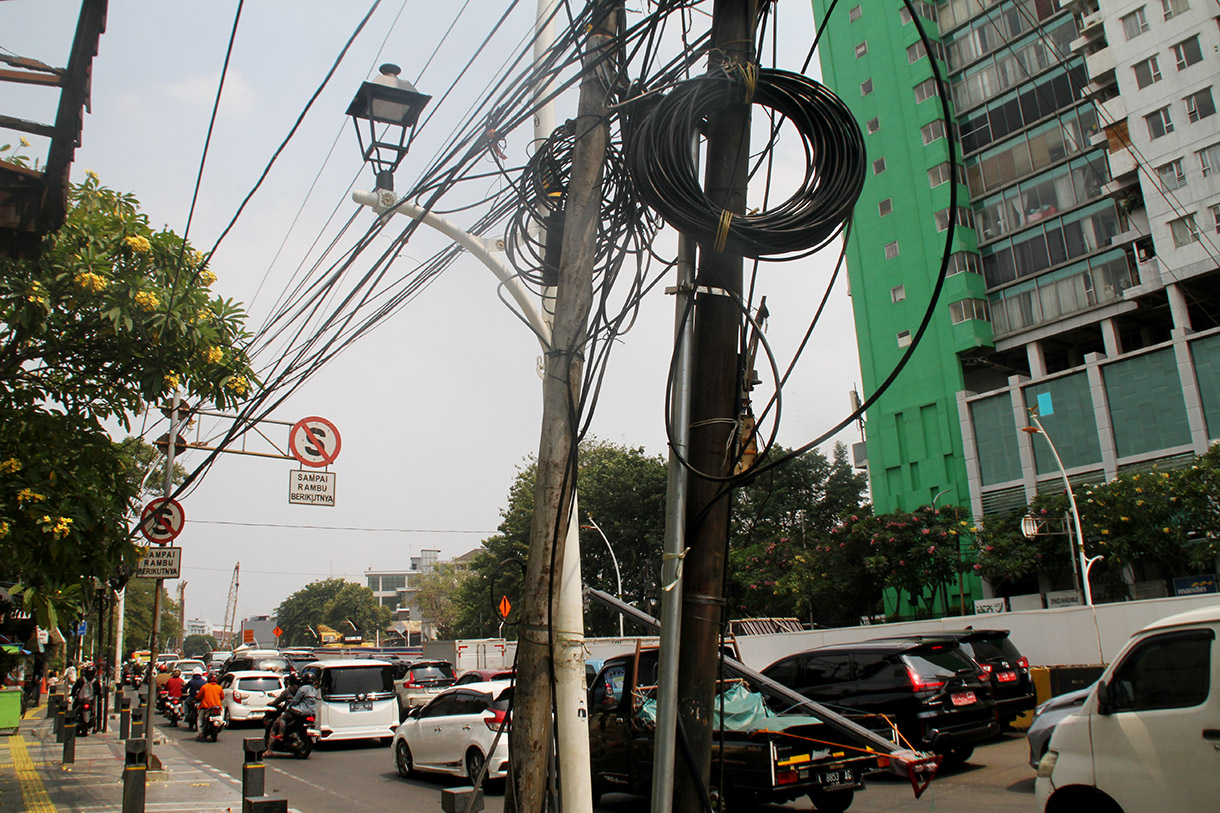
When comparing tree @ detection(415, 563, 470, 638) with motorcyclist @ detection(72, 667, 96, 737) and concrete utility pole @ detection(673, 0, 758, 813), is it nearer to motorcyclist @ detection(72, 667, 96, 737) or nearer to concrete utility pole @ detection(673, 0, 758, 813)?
motorcyclist @ detection(72, 667, 96, 737)

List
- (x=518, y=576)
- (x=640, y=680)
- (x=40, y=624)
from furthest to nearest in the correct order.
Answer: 1. (x=518, y=576)
2. (x=640, y=680)
3. (x=40, y=624)

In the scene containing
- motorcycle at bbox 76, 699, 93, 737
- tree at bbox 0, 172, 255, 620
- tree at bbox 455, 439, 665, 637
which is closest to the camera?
tree at bbox 0, 172, 255, 620

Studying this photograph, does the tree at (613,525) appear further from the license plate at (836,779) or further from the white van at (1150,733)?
the white van at (1150,733)

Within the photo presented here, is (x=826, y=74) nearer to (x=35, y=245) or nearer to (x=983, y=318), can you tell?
(x=983, y=318)

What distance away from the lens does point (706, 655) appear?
3.89 metres

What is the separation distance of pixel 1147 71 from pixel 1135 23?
240 centimetres

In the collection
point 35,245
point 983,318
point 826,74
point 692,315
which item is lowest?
point 692,315

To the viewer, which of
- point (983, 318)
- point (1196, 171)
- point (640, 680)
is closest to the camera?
point (640, 680)

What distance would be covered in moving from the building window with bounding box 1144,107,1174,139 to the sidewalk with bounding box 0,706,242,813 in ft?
131

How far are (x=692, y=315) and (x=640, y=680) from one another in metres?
8.47

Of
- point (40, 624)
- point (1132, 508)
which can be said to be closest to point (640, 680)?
point (40, 624)

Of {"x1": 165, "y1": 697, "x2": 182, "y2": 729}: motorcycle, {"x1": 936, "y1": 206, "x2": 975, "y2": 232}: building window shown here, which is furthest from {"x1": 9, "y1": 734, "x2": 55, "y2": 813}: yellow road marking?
{"x1": 936, "y1": 206, "x2": 975, "y2": 232}: building window

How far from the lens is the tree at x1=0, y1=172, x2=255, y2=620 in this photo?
27.6 feet

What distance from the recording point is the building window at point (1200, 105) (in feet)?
112
